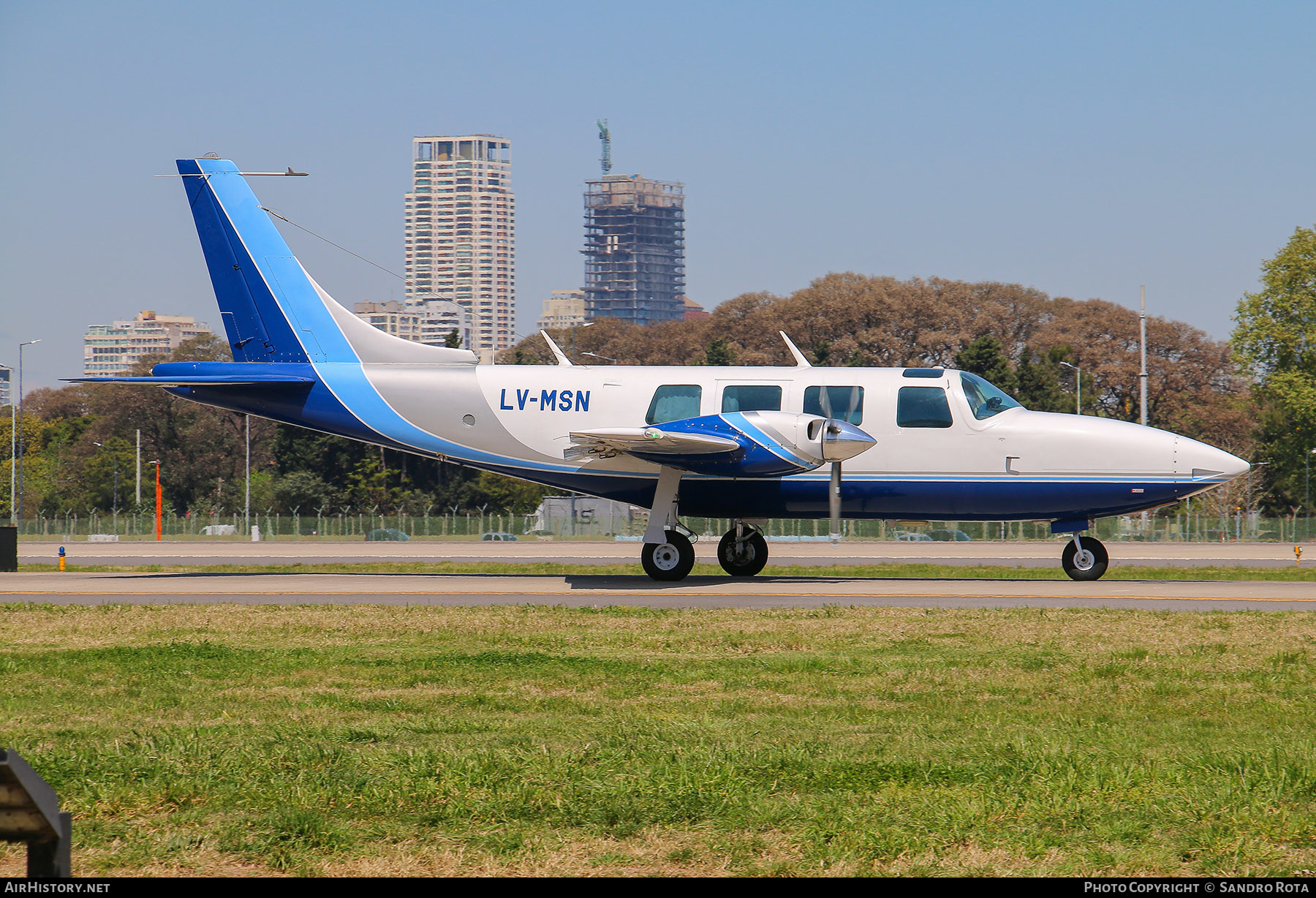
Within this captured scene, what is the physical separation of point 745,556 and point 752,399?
338 cm

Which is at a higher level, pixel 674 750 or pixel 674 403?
pixel 674 403

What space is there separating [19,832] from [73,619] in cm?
1245

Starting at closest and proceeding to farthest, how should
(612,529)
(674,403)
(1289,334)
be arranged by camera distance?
(674,403) < (612,529) < (1289,334)

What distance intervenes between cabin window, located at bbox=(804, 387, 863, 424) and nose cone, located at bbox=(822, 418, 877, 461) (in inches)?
34.1

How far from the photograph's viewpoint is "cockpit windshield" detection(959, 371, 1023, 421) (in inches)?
817

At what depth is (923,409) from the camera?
20.8 meters

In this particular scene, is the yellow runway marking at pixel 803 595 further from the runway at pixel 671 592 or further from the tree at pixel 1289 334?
the tree at pixel 1289 334

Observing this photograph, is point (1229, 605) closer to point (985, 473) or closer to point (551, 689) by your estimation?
point (985, 473)

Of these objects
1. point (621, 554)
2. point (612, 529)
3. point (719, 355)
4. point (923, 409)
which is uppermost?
point (719, 355)

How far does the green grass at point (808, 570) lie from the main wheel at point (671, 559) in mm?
2136

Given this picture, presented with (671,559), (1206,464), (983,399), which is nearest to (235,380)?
(671,559)

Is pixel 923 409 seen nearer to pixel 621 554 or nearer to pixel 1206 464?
pixel 1206 464

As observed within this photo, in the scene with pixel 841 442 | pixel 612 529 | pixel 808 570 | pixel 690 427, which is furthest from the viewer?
pixel 612 529

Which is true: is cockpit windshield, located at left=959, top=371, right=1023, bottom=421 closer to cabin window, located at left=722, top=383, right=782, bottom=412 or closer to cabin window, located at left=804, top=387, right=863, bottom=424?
cabin window, located at left=804, top=387, right=863, bottom=424
